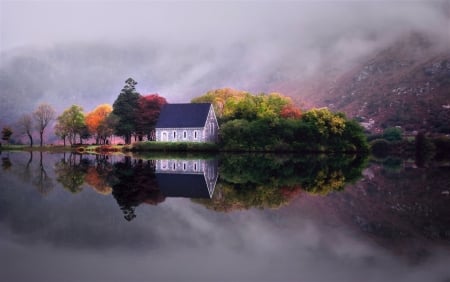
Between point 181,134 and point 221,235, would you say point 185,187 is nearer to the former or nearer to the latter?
point 221,235

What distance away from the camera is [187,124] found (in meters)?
71.9

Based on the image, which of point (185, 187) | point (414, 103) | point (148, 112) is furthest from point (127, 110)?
point (414, 103)

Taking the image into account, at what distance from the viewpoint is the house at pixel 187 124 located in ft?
233

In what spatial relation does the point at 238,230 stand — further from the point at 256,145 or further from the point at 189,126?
the point at 189,126

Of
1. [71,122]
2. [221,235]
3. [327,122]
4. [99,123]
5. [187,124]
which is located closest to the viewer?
[221,235]

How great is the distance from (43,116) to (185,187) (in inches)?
3098

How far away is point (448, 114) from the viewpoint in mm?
142375

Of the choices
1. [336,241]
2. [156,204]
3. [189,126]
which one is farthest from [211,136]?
[336,241]

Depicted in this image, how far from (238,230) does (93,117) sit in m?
84.0

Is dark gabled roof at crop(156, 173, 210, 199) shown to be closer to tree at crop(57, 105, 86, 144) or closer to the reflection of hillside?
the reflection of hillside

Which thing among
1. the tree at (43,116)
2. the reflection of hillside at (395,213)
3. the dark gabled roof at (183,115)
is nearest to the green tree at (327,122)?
the dark gabled roof at (183,115)

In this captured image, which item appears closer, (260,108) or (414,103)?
(260,108)

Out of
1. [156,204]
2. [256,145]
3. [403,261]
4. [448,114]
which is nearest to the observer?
[403,261]

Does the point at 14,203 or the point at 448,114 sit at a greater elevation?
the point at 448,114
